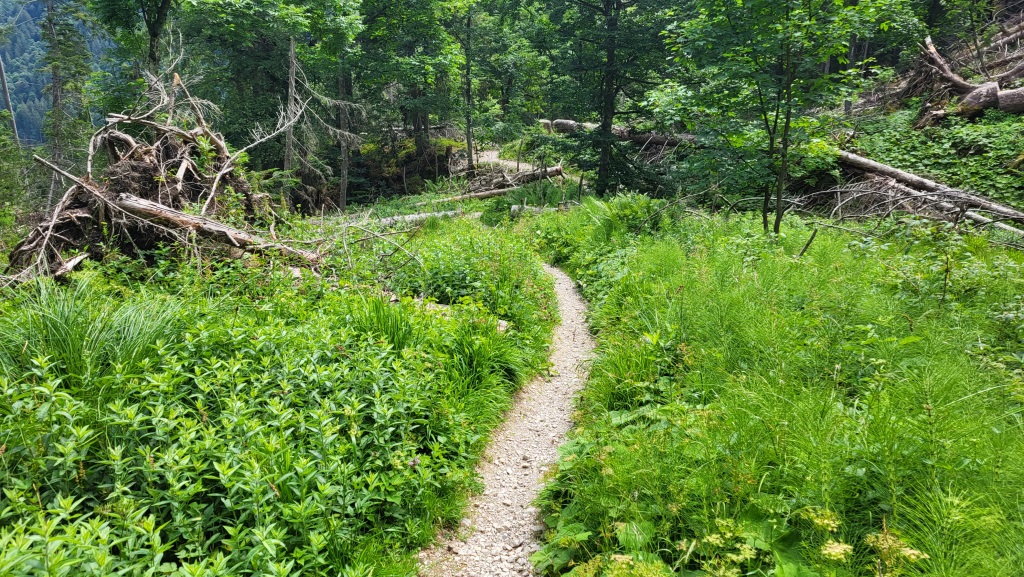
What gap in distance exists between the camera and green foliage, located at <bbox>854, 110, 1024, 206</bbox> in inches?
387

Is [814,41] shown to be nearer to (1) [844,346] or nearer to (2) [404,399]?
(1) [844,346]

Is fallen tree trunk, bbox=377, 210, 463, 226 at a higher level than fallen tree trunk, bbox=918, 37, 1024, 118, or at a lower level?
lower

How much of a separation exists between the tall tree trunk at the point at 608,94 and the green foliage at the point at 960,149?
7124mm

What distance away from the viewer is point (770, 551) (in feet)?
7.87

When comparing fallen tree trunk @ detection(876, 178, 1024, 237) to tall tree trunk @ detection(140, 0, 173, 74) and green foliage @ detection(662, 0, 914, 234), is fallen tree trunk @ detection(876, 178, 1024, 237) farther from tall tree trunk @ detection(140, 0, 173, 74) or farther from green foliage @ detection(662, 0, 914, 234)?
tall tree trunk @ detection(140, 0, 173, 74)

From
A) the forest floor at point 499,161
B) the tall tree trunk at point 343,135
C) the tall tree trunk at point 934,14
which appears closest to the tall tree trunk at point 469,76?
the forest floor at point 499,161

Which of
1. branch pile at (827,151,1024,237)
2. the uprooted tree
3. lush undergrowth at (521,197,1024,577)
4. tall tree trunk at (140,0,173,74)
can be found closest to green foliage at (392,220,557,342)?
lush undergrowth at (521,197,1024,577)

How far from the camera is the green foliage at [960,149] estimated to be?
983 cm

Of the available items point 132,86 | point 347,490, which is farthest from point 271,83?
point 347,490

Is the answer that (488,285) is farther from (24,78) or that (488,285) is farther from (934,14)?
(24,78)

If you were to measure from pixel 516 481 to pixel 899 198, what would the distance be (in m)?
10.2

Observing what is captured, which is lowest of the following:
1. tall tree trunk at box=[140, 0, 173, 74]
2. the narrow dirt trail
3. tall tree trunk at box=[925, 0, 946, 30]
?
the narrow dirt trail

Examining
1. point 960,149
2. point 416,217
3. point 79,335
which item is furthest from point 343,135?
point 960,149

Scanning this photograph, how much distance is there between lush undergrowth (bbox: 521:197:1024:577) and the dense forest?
24mm
